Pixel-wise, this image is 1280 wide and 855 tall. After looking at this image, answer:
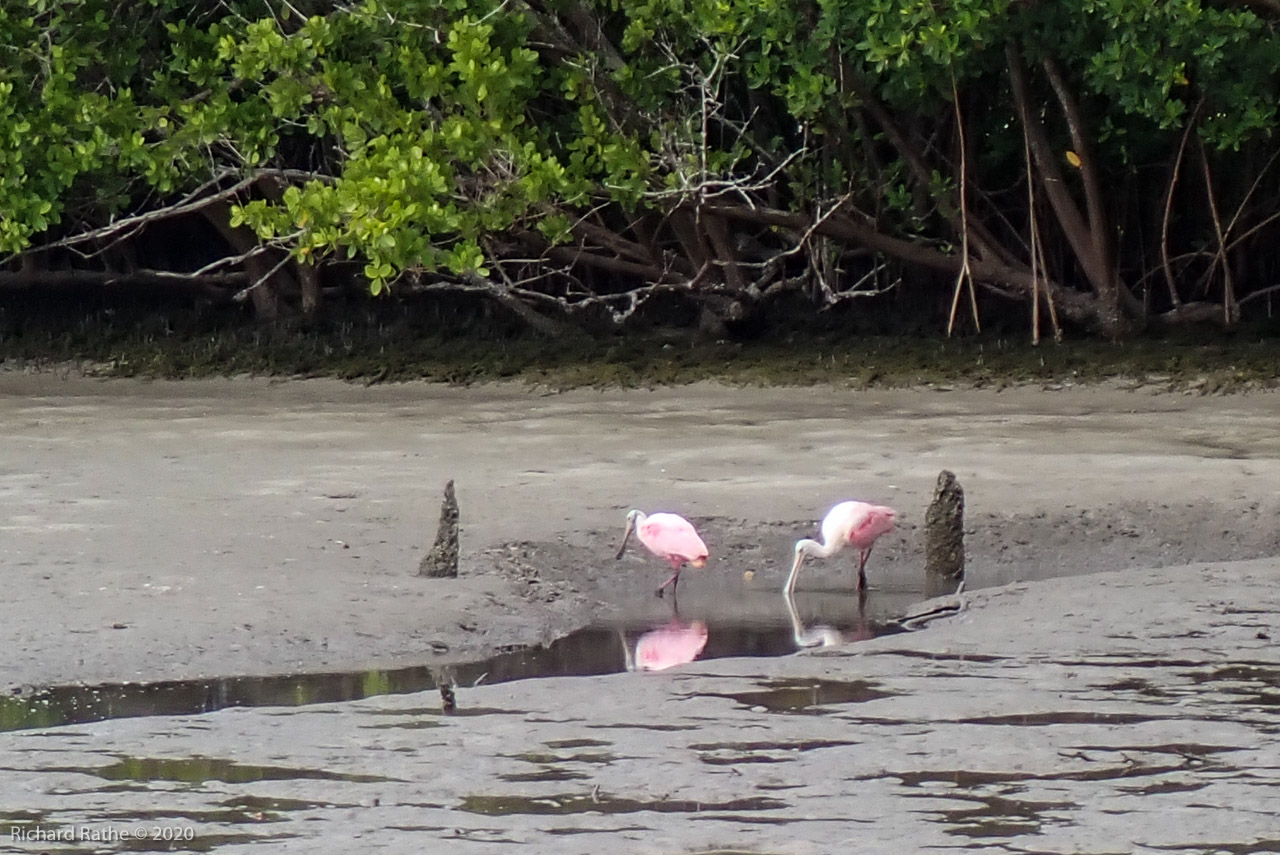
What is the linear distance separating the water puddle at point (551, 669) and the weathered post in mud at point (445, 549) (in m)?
0.63

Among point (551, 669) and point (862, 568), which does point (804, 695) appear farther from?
point (862, 568)

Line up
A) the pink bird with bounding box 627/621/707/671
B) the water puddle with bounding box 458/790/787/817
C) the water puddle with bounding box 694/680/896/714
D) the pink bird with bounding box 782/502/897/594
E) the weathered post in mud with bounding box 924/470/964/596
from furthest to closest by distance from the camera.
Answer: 1. the weathered post in mud with bounding box 924/470/964/596
2. the pink bird with bounding box 782/502/897/594
3. the pink bird with bounding box 627/621/707/671
4. the water puddle with bounding box 694/680/896/714
5. the water puddle with bounding box 458/790/787/817

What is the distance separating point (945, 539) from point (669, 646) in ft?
5.09

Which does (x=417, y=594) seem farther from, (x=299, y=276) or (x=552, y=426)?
(x=299, y=276)

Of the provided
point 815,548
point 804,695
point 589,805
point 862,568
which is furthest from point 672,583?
point 589,805

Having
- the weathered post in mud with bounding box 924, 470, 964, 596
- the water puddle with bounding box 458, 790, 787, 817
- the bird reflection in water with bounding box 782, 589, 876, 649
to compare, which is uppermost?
the weathered post in mud with bounding box 924, 470, 964, 596

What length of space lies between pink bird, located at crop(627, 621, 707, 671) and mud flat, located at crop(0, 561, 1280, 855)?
15.1 inches

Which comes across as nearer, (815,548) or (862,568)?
(815,548)

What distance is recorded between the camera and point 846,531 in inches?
304

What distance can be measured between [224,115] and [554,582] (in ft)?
21.7

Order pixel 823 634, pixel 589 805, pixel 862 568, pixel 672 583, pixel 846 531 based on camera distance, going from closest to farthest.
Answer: pixel 589 805
pixel 823 634
pixel 846 531
pixel 862 568
pixel 672 583

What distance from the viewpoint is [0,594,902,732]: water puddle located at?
227 inches

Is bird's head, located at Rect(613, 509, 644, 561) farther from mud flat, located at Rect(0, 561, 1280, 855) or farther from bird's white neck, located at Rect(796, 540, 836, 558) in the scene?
mud flat, located at Rect(0, 561, 1280, 855)

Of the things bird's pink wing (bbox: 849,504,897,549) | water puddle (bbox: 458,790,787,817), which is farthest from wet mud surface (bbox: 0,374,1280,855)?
bird's pink wing (bbox: 849,504,897,549)
